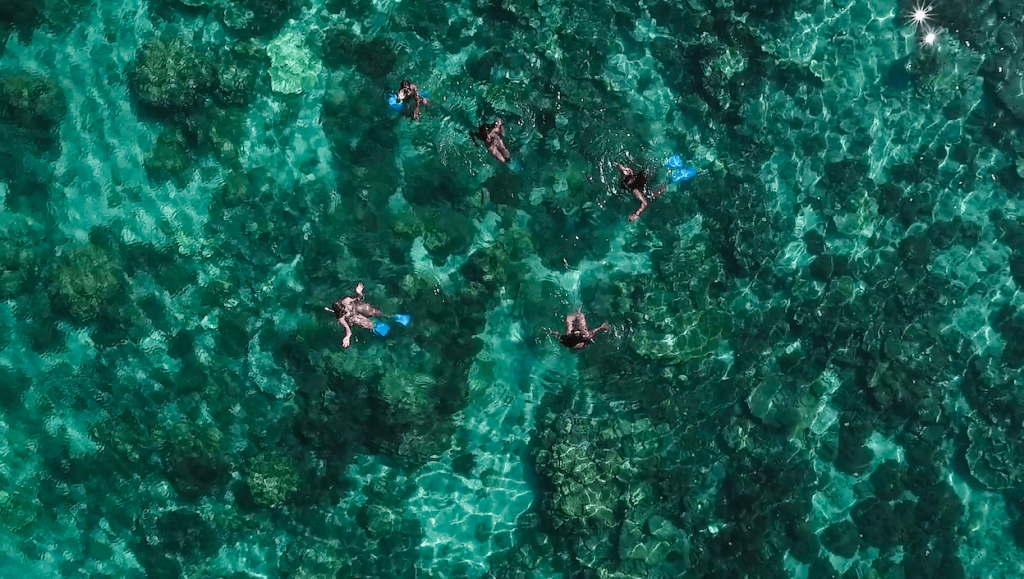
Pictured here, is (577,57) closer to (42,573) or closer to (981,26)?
(981,26)

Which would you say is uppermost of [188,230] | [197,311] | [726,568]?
[188,230]

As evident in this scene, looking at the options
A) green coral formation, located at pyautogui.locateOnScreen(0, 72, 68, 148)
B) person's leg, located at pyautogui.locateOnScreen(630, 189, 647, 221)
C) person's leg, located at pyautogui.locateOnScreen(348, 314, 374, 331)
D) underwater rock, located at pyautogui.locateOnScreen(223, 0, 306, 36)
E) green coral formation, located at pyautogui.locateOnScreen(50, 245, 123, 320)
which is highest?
underwater rock, located at pyautogui.locateOnScreen(223, 0, 306, 36)

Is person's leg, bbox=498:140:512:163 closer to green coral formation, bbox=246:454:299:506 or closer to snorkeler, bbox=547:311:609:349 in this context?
snorkeler, bbox=547:311:609:349

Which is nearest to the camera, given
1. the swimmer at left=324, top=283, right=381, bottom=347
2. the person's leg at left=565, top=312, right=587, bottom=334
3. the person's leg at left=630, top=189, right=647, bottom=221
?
the swimmer at left=324, top=283, right=381, bottom=347

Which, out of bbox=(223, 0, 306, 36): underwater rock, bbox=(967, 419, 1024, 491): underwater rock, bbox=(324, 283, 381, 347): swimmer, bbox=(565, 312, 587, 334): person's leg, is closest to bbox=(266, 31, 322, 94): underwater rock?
bbox=(223, 0, 306, 36): underwater rock

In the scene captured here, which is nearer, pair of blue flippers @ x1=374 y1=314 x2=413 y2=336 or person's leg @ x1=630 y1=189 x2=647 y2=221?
pair of blue flippers @ x1=374 y1=314 x2=413 y2=336

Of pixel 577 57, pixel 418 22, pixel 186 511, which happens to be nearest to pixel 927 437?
pixel 577 57

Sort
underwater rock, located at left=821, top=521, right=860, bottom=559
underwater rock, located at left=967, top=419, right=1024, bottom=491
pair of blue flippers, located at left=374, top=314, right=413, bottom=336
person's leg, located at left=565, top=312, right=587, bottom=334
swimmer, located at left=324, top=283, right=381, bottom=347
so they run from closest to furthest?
swimmer, located at left=324, top=283, right=381, bottom=347
pair of blue flippers, located at left=374, top=314, right=413, bottom=336
person's leg, located at left=565, top=312, right=587, bottom=334
underwater rock, located at left=821, top=521, right=860, bottom=559
underwater rock, located at left=967, top=419, right=1024, bottom=491
